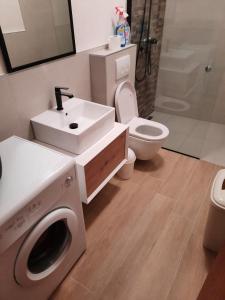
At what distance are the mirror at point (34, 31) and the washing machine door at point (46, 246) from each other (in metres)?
0.88

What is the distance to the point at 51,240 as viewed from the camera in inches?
48.5

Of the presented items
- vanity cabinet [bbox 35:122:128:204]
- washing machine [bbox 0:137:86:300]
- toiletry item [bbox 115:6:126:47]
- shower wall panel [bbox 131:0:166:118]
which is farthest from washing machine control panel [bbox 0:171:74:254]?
shower wall panel [bbox 131:0:166:118]

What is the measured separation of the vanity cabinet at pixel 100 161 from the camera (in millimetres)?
1295

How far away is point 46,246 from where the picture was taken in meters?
1.21

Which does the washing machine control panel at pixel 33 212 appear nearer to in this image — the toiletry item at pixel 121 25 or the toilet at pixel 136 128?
the toilet at pixel 136 128

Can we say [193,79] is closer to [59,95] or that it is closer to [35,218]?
[59,95]

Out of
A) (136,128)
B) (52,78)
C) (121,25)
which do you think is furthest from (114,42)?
(136,128)

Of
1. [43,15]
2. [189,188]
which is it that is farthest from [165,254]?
[43,15]

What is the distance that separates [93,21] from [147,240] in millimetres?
1768

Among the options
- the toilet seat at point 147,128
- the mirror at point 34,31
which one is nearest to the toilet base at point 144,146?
the toilet seat at point 147,128

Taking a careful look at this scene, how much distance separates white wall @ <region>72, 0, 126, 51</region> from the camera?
60.1 inches

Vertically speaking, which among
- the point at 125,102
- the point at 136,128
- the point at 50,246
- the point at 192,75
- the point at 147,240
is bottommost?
the point at 147,240

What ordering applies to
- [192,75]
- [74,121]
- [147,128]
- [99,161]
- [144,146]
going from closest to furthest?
[99,161]
[74,121]
[144,146]
[147,128]
[192,75]

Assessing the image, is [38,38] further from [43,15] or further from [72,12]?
[72,12]
